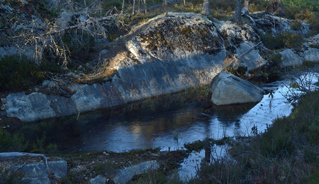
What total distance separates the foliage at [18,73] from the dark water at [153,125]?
2.00 metres

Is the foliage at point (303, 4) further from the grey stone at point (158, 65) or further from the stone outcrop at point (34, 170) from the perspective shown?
the stone outcrop at point (34, 170)

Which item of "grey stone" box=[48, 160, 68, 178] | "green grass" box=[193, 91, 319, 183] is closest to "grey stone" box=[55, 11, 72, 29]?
"grey stone" box=[48, 160, 68, 178]

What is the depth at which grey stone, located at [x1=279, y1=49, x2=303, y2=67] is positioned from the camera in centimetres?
1923

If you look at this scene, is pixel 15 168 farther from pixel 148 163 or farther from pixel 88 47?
pixel 88 47

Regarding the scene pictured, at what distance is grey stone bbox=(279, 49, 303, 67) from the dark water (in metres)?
6.86

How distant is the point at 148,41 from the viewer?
15.7 metres

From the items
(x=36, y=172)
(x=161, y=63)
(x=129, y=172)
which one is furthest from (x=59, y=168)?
(x=161, y=63)

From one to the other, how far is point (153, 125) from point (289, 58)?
1352cm

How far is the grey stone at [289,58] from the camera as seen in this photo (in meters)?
19.2

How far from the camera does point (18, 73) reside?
11.8 metres

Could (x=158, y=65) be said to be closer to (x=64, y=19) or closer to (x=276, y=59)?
(x=64, y=19)

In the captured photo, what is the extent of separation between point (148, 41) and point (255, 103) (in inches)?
271

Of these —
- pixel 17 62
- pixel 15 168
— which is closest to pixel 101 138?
pixel 15 168

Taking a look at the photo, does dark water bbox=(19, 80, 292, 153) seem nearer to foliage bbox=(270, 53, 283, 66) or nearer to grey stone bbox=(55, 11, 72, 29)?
grey stone bbox=(55, 11, 72, 29)
